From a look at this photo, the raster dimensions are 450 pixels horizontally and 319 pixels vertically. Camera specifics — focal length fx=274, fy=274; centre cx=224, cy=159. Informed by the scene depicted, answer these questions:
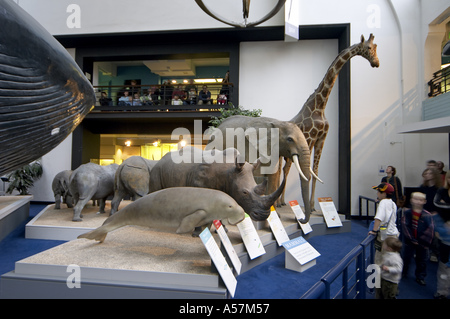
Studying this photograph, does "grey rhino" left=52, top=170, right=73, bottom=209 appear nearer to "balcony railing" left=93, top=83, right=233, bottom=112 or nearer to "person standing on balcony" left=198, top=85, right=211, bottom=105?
"balcony railing" left=93, top=83, right=233, bottom=112

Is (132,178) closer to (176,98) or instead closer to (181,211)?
(181,211)

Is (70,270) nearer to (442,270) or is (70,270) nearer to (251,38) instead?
(442,270)

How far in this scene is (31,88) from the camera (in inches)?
23.8

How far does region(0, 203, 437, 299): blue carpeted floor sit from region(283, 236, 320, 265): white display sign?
15cm

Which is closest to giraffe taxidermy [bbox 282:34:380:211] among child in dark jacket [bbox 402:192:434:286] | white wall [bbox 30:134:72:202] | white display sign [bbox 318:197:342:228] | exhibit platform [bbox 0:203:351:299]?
white display sign [bbox 318:197:342:228]

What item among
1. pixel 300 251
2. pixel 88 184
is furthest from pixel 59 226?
pixel 300 251

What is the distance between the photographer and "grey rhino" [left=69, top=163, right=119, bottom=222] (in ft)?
15.4

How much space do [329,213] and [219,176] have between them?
2.92 m

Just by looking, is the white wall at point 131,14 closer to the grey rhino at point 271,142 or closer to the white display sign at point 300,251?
the grey rhino at point 271,142

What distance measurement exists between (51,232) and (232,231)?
2.90m

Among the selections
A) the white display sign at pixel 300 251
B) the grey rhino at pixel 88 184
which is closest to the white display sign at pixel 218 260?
the white display sign at pixel 300 251

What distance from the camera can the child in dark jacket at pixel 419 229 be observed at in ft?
9.27

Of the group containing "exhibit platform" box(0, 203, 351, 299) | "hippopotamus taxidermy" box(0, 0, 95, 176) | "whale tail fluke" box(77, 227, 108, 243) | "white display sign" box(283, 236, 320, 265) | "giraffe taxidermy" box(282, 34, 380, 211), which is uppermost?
"giraffe taxidermy" box(282, 34, 380, 211)

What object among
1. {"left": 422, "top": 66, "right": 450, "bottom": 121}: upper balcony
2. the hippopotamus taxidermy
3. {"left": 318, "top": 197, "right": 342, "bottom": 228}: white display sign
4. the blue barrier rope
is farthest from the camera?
{"left": 422, "top": 66, "right": 450, "bottom": 121}: upper balcony
